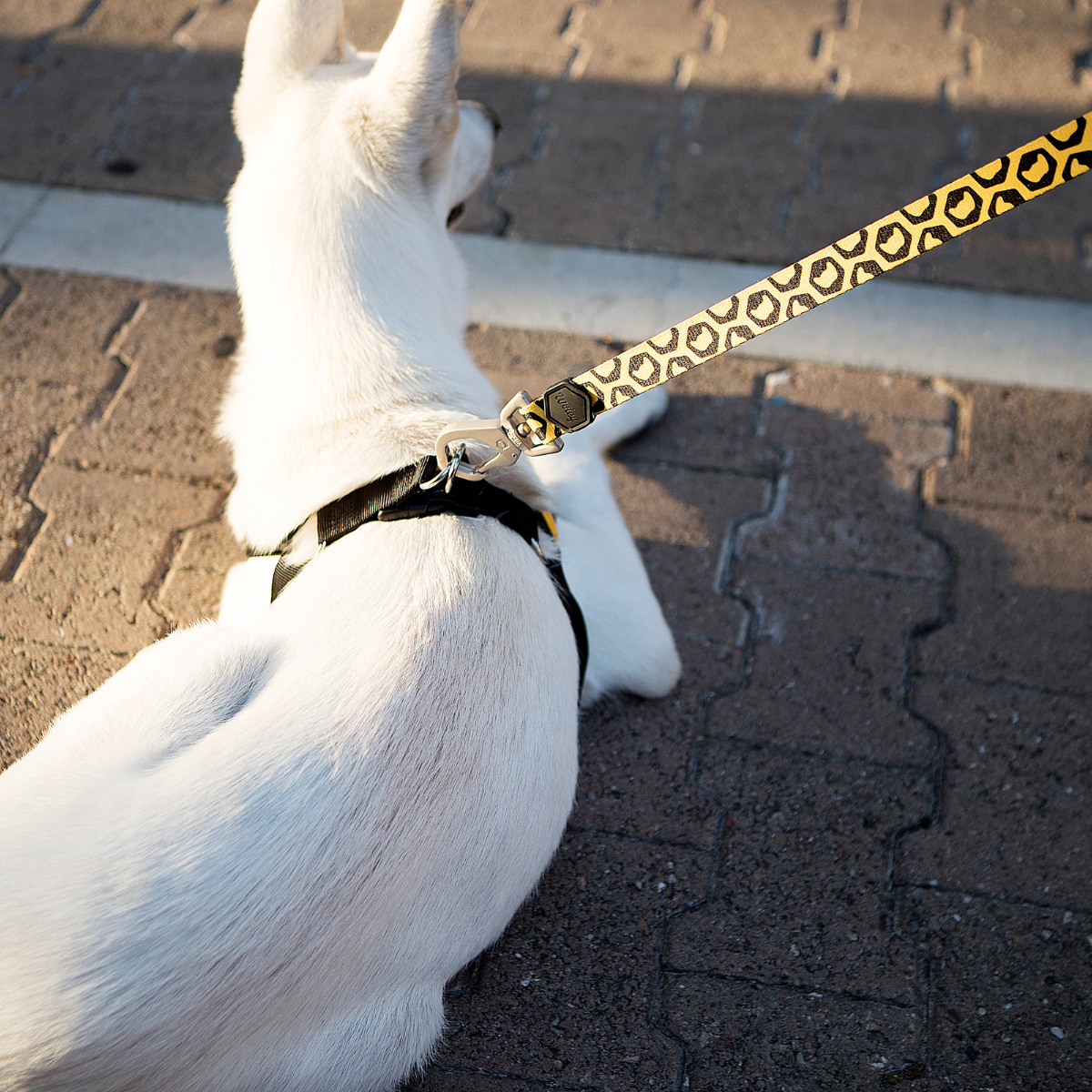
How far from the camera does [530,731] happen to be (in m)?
1.73

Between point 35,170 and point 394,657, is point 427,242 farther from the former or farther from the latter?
point 35,170

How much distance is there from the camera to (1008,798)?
2354 mm

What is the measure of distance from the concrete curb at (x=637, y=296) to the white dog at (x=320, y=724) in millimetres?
1187

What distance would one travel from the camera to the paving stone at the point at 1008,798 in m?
2.24

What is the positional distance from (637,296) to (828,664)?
1.56m

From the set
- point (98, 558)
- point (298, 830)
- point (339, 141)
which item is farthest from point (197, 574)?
point (298, 830)

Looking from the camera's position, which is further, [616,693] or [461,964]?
[616,693]

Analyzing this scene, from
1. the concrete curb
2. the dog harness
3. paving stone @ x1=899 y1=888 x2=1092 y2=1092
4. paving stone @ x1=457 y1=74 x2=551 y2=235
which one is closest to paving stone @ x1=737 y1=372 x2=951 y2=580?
the concrete curb

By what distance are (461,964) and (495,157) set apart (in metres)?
3.17

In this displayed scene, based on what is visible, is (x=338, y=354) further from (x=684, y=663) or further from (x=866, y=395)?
(x=866, y=395)

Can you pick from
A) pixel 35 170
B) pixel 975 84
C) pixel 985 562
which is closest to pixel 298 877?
pixel 985 562

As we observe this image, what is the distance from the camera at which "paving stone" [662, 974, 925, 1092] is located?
6.47ft

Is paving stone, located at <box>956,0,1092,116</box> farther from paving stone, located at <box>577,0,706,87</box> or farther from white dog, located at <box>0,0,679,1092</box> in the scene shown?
white dog, located at <box>0,0,679,1092</box>

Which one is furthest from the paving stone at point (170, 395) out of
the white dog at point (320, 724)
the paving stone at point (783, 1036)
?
the paving stone at point (783, 1036)
